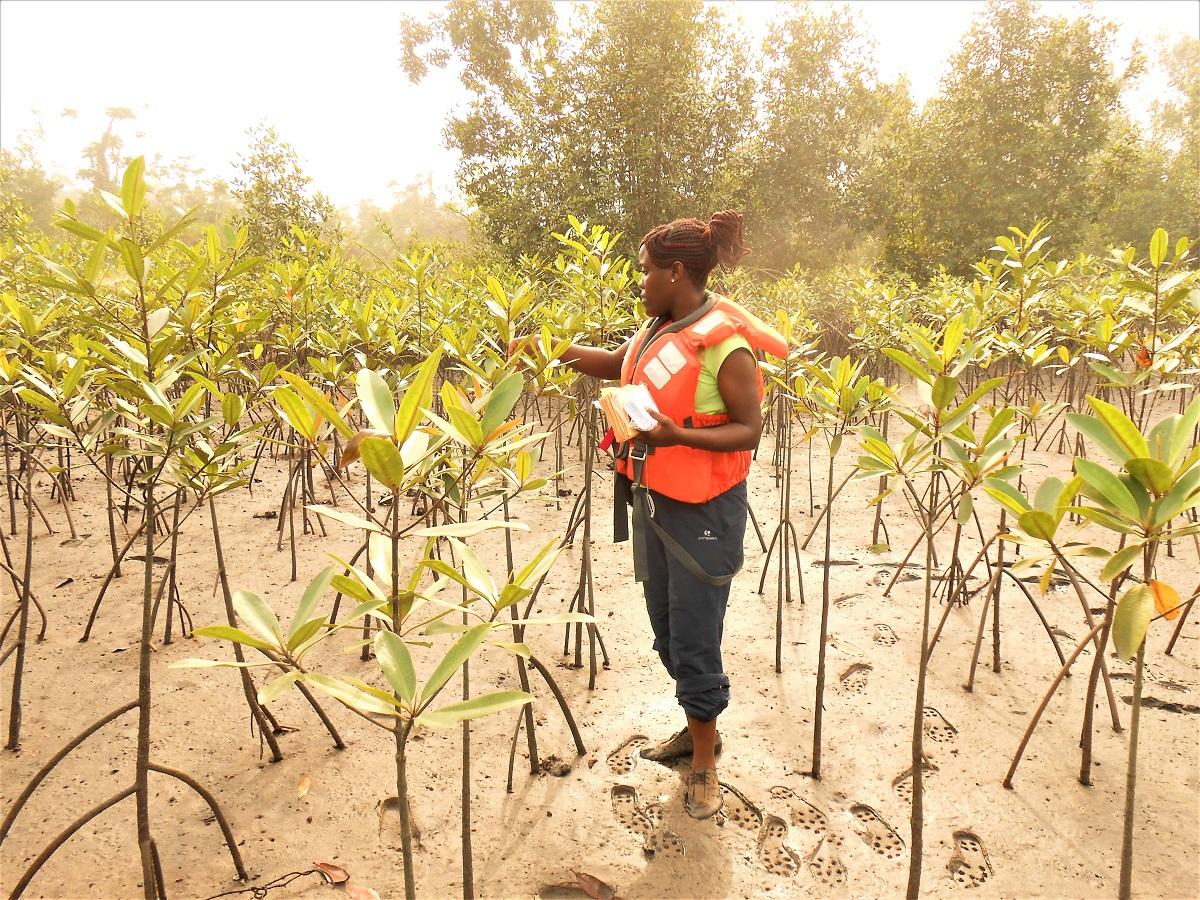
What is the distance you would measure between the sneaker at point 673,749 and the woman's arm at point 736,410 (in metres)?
0.99

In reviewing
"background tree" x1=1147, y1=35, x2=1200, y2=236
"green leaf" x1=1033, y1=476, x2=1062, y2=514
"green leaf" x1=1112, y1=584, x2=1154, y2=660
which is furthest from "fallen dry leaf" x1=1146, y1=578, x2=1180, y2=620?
"background tree" x1=1147, y1=35, x2=1200, y2=236

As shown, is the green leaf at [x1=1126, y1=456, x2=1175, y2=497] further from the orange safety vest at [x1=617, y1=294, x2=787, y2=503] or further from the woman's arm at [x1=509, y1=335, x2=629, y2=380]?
the woman's arm at [x1=509, y1=335, x2=629, y2=380]

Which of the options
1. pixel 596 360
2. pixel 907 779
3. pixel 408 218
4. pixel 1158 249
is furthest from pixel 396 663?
pixel 408 218

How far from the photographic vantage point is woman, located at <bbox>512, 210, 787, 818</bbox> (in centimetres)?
172

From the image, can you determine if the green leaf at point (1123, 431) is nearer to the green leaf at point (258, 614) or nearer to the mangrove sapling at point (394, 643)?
the mangrove sapling at point (394, 643)

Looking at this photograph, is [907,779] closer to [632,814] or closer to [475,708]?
[632,814]

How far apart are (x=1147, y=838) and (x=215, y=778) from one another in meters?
2.57

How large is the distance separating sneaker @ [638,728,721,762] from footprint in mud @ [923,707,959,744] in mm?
805

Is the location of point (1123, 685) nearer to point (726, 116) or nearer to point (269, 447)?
point (269, 447)

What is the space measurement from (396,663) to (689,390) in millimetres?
1133

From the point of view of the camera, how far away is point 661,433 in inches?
61.7

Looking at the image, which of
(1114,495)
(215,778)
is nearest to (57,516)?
(215,778)

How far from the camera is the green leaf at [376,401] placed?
37.6 inches

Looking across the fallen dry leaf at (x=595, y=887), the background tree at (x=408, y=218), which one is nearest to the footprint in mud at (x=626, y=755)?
the fallen dry leaf at (x=595, y=887)
